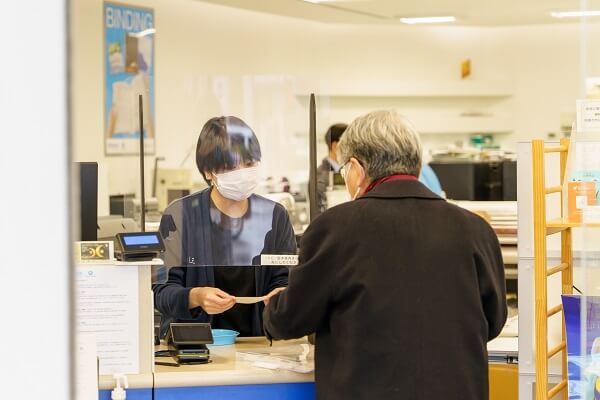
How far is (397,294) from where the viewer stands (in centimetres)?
235

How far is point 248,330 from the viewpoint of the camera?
3277 millimetres

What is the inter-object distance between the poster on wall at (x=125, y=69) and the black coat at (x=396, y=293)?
5.06 meters

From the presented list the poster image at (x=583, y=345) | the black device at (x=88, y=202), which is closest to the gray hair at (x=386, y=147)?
the poster image at (x=583, y=345)

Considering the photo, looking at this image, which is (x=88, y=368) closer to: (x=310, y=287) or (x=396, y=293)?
(x=310, y=287)

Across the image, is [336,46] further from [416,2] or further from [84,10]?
[84,10]

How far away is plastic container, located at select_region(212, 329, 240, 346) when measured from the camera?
10.3 ft

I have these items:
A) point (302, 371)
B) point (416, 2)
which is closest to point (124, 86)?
point (416, 2)

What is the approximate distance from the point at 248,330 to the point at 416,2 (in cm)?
510

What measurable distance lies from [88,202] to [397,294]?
1353mm

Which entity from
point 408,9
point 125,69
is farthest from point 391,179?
point 408,9

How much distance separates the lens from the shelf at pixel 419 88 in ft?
30.6

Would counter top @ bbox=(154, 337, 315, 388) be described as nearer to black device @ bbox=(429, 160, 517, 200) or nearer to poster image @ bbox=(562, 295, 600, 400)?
poster image @ bbox=(562, 295, 600, 400)

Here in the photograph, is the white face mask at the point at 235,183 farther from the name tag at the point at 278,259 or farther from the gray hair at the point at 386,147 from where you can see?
the gray hair at the point at 386,147

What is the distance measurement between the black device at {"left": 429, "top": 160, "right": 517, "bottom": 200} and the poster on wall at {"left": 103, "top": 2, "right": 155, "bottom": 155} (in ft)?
7.59
